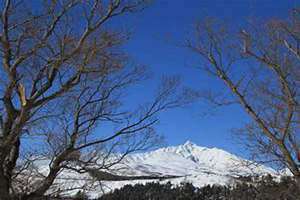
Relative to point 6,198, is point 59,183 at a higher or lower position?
higher

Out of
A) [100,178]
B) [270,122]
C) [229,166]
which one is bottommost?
[100,178]

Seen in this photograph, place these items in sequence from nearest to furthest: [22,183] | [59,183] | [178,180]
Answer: [22,183] → [59,183] → [178,180]

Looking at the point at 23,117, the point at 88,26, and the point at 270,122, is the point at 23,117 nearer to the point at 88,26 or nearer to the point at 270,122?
the point at 88,26

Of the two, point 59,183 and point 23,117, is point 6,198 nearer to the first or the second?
point 23,117

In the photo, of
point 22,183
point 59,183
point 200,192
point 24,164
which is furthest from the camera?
point 200,192

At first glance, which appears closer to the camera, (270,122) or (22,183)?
(22,183)

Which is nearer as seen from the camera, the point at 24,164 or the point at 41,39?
the point at 41,39

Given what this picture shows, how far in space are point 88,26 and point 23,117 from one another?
1951mm

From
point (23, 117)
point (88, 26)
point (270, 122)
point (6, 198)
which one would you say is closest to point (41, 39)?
point (88, 26)

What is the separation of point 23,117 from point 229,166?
7.62 metres

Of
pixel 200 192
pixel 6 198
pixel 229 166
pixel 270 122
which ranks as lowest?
pixel 6 198

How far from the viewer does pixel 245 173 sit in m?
13.0

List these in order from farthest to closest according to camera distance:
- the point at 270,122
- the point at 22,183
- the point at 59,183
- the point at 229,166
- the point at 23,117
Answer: the point at 229,166
the point at 270,122
the point at 59,183
the point at 22,183
the point at 23,117

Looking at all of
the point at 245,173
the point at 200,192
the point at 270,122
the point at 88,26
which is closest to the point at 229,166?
the point at 245,173
